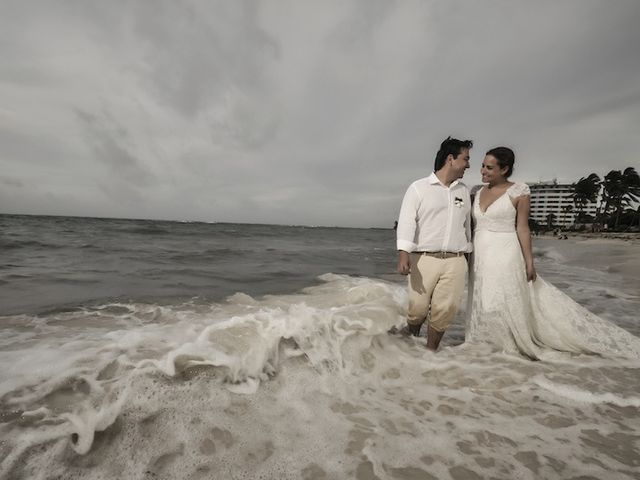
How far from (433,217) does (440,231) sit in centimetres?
17

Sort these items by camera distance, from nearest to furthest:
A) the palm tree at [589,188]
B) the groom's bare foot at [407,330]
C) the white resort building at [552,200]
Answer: the groom's bare foot at [407,330], the palm tree at [589,188], the white resort building at [552,200]

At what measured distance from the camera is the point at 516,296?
11.9 feet

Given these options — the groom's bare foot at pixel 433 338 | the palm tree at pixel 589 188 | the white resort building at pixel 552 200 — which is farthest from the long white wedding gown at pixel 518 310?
the white resort building at pixel 552 200

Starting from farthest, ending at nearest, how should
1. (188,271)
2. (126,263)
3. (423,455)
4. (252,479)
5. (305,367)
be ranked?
(126,263) < (188,271) < (305,367) < (423,455) < (252,479)

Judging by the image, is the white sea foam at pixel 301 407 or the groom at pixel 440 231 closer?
the white sea foam at pixel 301 407

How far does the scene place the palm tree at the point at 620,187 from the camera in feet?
211

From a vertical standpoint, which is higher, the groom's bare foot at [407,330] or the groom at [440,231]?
the groom at [440,231]

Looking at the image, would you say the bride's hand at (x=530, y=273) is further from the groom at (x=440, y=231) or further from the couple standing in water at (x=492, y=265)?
the groom at (x=440, y=231)

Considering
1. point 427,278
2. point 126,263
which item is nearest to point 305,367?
point 427,278

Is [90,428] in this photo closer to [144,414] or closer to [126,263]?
[144,414]

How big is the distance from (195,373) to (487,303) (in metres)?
3.16

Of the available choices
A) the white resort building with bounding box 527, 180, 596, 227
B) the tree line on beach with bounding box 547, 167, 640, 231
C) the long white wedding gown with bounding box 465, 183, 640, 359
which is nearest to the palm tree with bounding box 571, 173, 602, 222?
the tree line on beach with bounding box 547, 167, 640, 231

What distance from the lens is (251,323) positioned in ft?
12.5

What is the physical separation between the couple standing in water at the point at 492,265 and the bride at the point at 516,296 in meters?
0.01
